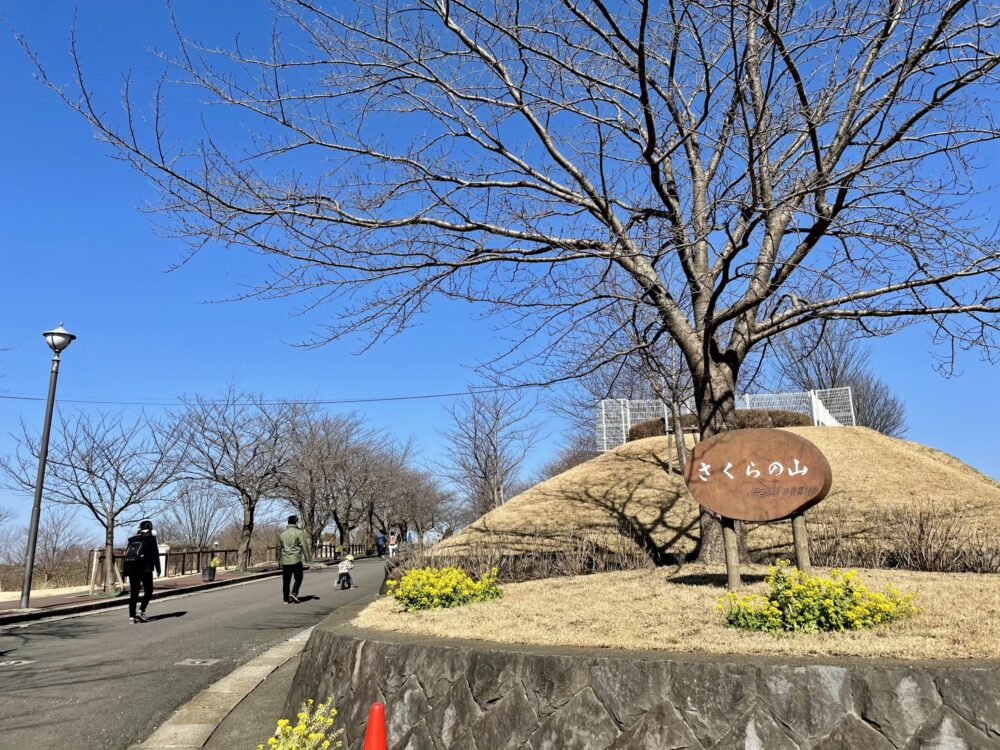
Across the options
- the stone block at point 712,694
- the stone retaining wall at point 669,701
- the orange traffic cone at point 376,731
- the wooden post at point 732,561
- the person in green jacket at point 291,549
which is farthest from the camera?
the person in green jacket at point 291,549

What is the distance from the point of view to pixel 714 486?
6.39 m

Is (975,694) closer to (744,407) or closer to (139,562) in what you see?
(139,562)

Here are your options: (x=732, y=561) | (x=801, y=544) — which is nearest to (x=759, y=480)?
(x=801, y=544)

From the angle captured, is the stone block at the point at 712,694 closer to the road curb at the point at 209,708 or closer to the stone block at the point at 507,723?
the stone block at the point at 507,723

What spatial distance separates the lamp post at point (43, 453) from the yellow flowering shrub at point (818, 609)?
1172cm

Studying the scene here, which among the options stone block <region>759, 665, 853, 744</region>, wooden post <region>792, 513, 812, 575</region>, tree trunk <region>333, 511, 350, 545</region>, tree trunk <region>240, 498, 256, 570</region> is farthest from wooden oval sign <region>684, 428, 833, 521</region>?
tree trunk <region>333, 511, 350, 545</region>

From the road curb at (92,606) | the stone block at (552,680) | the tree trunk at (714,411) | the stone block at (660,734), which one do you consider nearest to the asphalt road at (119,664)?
the road curb at (92,606)

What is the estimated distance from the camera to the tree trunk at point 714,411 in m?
8.55

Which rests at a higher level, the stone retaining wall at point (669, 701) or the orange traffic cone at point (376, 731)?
the orange traffic cone at point (376, 731)

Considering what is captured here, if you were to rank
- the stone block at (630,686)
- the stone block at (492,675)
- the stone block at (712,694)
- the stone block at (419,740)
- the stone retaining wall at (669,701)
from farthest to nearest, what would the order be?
the stone block at (419,740), the stone block at (492,675), the stone block at (630,686), the stone block at (712,694), the stone retaining wall at (669,701)

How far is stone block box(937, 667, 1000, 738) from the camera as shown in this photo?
3031mm

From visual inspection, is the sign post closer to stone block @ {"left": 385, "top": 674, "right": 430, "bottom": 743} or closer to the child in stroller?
stone block @ {"left": 385, "top": 674, "right": 430, "bottom": 743}

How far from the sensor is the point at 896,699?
313 cm

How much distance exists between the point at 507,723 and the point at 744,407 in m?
19.2
